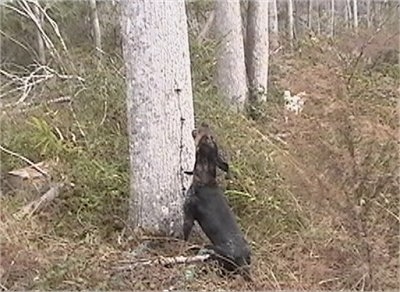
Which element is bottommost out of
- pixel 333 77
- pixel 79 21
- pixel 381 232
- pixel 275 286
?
pixel 275 286

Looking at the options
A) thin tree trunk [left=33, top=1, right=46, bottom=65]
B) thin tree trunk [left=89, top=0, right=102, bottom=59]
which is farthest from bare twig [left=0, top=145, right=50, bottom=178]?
thin tree trunk [left=89, top=0, right=102, bottom=59]

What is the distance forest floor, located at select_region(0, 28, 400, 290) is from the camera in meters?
4.73

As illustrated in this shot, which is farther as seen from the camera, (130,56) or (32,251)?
(130,56)

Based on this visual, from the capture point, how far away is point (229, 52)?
9.85 metres

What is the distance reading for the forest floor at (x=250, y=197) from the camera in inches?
186

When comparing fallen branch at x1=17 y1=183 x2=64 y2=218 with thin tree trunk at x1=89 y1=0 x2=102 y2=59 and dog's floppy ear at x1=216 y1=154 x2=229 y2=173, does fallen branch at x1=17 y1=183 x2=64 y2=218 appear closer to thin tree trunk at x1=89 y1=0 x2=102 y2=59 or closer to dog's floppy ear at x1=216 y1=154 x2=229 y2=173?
dog's floppy ear at x1=216 y1=154 x2=229 y2=173

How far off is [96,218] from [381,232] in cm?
241

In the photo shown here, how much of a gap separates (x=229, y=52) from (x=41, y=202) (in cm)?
446

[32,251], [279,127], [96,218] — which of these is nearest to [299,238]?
[96,218]

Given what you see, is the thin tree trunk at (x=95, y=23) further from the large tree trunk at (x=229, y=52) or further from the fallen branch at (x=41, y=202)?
the fallen branch at (x=41, y=202)

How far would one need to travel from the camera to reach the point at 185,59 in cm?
584

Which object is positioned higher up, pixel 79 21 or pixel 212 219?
pixel 79 21

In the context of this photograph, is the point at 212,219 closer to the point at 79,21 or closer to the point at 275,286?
the point at 275,286

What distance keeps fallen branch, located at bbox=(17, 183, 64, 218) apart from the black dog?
136 centimetres
